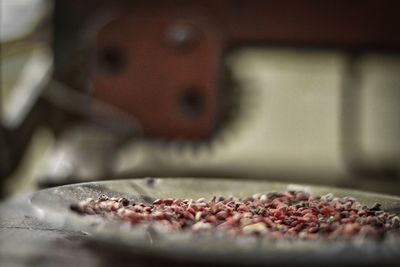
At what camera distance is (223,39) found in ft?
13.0

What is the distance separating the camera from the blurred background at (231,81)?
3551 mm

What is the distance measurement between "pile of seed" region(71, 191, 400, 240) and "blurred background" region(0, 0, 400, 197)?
214 centimetres

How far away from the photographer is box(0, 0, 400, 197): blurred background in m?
3.55

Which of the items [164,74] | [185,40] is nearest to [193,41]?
[185,40]

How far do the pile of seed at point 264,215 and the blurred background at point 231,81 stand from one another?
214 cm

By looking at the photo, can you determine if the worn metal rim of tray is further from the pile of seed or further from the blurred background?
the blurred background

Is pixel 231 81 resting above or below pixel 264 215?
above

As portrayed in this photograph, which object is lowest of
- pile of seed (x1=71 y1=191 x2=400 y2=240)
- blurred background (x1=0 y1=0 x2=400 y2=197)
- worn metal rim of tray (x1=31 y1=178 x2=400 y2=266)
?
worn metal rim of tray (x1=31 y1=178 x2=400 y2=266)

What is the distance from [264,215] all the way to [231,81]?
2.93m

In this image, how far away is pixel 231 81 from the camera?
3797 mm

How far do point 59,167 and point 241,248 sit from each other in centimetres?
166

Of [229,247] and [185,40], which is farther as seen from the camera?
→ [185,40]

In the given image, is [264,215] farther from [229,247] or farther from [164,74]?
[164,74]

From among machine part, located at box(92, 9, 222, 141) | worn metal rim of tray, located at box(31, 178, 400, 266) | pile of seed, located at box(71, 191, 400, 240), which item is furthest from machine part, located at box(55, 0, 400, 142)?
worn metal rim of tray, located at box(31, 178, 400, 266)
